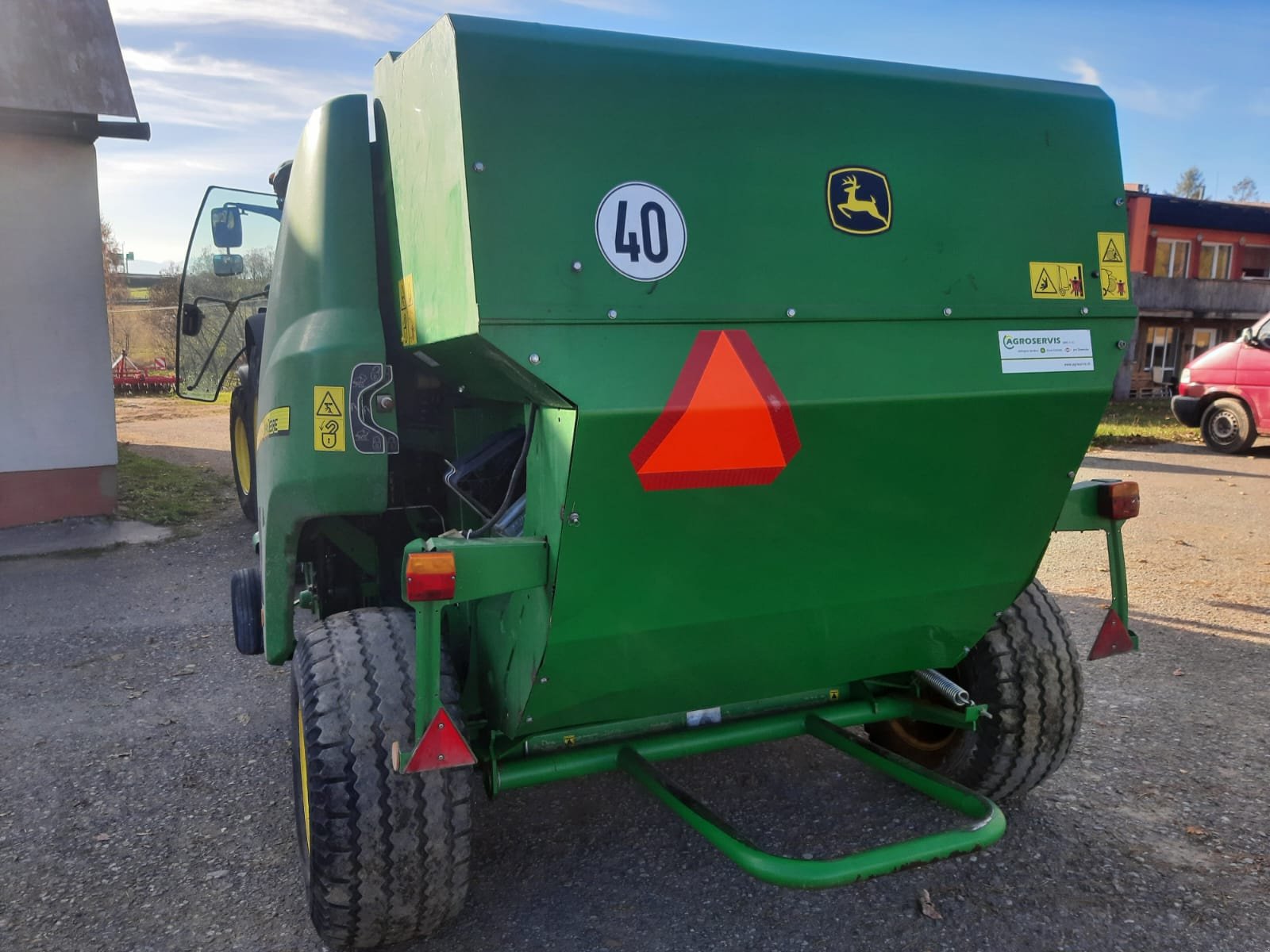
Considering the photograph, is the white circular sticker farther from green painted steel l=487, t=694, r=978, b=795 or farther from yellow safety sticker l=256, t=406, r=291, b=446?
green painted steel l=487, t=694, r=978, b=795

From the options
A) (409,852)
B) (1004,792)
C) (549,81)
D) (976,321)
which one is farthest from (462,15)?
(1004,792)

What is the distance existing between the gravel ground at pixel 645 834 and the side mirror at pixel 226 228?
2.00 metres

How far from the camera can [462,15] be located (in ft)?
6.51

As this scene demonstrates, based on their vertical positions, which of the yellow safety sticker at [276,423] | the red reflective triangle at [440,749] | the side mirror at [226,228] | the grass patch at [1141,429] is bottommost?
the grass patch at [1141,429]

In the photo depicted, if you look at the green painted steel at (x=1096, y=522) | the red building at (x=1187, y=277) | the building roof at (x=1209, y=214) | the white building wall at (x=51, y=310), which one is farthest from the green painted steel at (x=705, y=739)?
the building roof at (x=1209, y=214)

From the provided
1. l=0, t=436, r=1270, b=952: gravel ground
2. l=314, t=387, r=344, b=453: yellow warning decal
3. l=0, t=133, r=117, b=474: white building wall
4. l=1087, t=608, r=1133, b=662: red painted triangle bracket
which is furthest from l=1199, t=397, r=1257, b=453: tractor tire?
l=314, t=387, r=344, b=453: yellow warning decal

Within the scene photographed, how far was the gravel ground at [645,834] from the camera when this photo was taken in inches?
103

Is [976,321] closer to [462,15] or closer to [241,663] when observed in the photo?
[462,15]

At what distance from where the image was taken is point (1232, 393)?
12531 millimetres

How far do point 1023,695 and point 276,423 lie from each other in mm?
2383

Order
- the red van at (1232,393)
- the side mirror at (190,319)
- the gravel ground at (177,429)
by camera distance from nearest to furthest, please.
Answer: the side mirror at (190,319)
the gravel ground at (177,429)
the red van at (1232,393)

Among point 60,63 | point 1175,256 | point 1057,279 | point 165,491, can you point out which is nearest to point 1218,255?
point 1175,256

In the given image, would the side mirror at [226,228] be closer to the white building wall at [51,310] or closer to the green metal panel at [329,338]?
the green metal panel at [329,338]

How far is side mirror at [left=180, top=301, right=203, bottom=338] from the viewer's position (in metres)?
5.07
